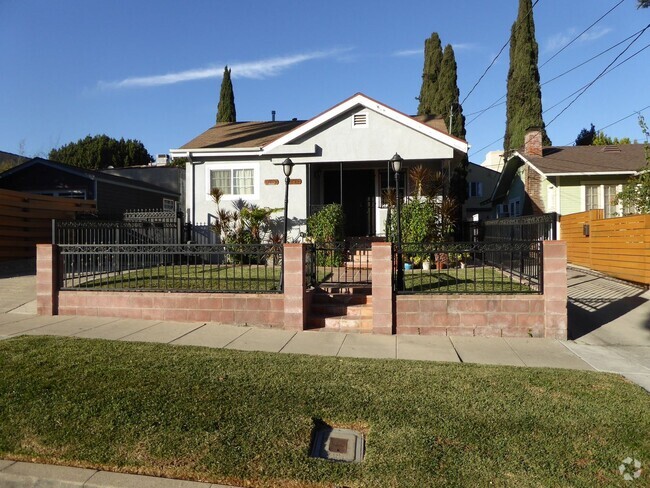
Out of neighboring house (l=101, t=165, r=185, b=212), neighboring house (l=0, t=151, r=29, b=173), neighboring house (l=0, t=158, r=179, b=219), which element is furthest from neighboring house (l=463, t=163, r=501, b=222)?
neighboring house (l=0, t=151, r=29, b=173)

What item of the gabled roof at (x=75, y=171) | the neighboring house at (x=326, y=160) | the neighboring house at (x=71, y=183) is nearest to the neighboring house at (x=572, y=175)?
the neighboring house at (x=326, y=160)

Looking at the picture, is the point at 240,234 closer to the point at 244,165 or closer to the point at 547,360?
the point at 244,165

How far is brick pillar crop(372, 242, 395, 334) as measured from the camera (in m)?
7.37

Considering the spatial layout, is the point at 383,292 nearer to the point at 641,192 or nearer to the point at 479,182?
the point at 641,192

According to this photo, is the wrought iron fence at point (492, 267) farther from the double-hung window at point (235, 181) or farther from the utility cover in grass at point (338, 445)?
the double-hung window at point (235, 181)

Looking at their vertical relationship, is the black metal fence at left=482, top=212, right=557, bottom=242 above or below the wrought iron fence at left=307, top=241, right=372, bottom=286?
above

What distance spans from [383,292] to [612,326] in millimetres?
3985

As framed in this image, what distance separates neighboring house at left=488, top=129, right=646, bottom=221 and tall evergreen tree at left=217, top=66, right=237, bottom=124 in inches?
731

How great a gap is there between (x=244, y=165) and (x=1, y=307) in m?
7.82

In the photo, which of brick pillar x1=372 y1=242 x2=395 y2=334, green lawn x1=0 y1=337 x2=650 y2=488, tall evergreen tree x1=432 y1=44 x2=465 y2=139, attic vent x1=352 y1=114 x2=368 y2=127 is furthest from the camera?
tall evergreen tree x1=432 y1=44 x2=465 y2=139

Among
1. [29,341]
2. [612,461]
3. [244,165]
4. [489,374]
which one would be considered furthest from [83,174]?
[612,461]

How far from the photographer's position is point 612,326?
782 cm

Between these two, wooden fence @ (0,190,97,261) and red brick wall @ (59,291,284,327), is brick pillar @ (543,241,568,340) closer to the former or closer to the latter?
red brick wall @ (59,291,284,327)

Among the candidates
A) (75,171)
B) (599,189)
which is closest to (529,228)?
(599,189)
